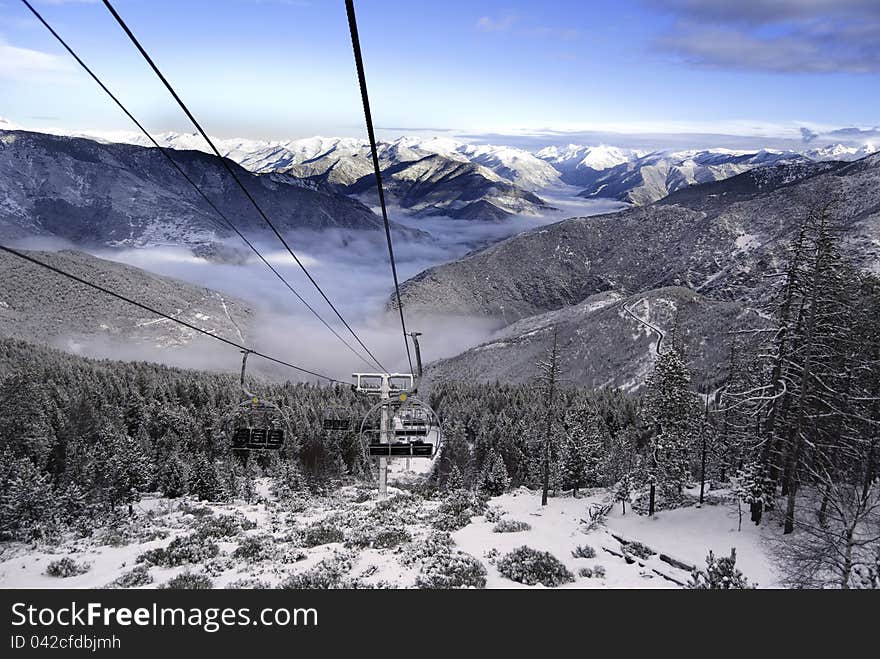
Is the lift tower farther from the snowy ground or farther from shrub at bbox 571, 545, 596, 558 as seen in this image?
shrub at bbox 571, 545, 596, 558

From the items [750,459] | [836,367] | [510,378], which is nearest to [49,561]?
[750,459]

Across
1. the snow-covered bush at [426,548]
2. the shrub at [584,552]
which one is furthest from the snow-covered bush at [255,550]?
the shrub at [584,552]

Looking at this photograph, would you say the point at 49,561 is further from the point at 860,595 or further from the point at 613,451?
the point at 613,451

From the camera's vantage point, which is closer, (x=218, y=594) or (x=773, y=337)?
(x=218, y=594)

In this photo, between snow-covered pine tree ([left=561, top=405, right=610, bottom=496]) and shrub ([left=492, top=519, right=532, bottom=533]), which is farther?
snow-covered pine tree ([left=561, top=405, right=610, bottom=496])

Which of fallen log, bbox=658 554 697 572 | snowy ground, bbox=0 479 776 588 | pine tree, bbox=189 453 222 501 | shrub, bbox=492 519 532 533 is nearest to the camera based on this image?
snowy ground, bbox=0 479 776 588

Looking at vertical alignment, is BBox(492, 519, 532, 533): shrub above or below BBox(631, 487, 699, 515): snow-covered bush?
above


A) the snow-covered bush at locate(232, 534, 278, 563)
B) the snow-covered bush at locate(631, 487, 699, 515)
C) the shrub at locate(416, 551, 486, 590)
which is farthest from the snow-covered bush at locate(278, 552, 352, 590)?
the snow-covered bush at locate(631, 487, 699, 515)
